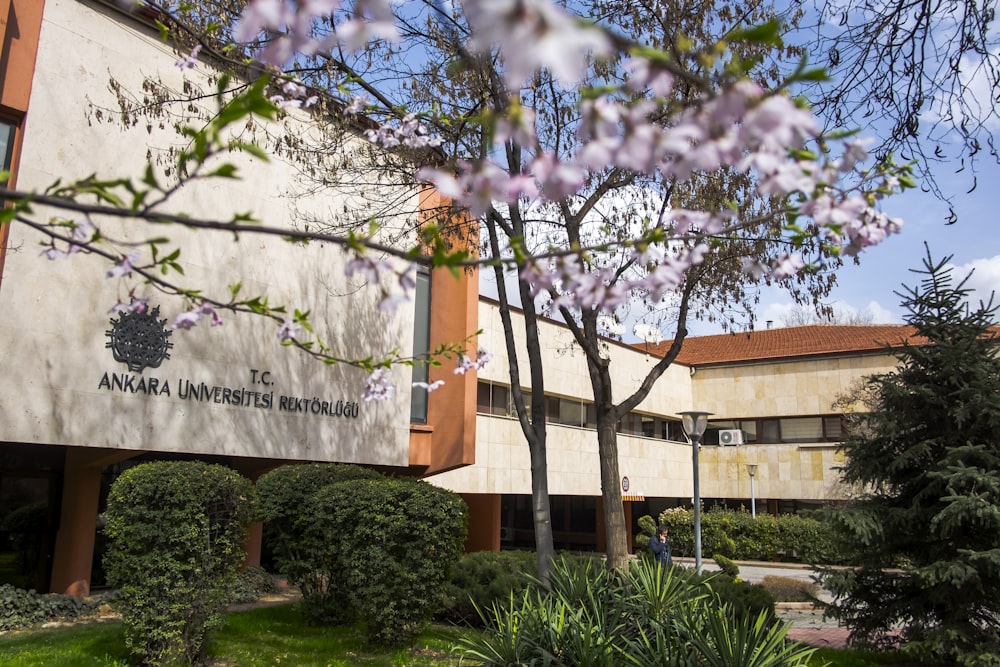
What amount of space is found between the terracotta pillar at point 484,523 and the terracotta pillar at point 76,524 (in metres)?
10.3

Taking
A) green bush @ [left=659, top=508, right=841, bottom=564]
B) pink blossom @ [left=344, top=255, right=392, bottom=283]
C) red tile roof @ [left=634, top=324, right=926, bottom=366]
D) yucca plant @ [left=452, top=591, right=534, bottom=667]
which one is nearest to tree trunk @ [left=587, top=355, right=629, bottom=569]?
yucca plant @ [left=452, top=591, right=534, bottom=667]

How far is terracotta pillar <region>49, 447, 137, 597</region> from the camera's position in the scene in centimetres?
1253

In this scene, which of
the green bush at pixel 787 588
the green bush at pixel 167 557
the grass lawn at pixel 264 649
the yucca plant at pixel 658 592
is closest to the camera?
the yucca plant at pixel 658 592

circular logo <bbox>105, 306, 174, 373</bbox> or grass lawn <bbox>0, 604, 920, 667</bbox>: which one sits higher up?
circular logo <bbox>105, 306, 174, 373</bbox>

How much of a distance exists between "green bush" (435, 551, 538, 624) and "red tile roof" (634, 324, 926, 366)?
1951cm

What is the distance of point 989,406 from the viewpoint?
29.2 feet

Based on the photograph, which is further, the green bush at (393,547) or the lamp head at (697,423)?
the lamp head at (697,423)

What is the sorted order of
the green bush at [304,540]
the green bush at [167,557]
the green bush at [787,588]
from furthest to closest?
the green bush at [787,588] → the green bush at [304,540] → the green bush at [167,557]

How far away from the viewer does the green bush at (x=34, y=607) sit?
10391 millimetres

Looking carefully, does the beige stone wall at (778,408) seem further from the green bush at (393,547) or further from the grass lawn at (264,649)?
the green bush at (393,547)

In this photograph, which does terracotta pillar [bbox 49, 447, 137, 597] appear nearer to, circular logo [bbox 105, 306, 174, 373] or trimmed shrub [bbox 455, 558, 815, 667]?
circular logo [bbox 105, 306, 174, 373]

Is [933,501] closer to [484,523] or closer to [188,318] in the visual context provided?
[188,318]

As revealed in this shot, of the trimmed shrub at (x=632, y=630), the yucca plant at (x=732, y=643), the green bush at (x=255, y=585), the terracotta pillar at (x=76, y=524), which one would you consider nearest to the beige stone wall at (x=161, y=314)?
the terracotta pillar at (x=76, y=524)

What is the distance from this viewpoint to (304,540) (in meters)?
10.4
